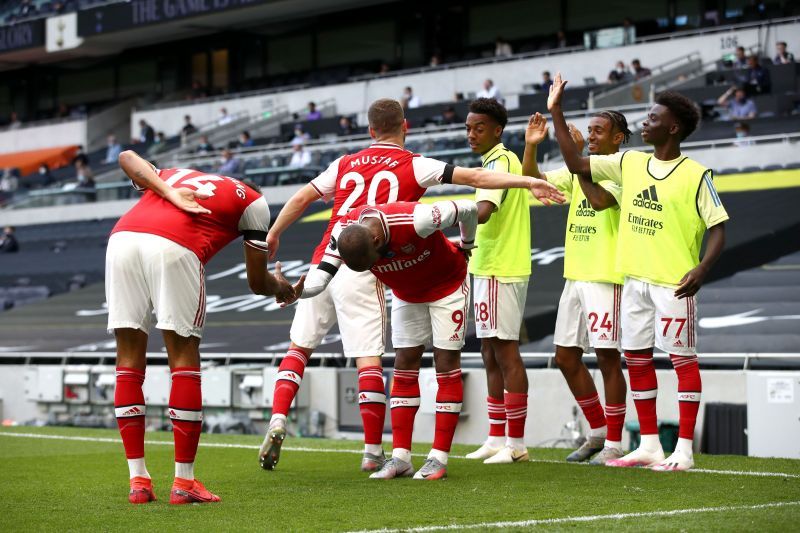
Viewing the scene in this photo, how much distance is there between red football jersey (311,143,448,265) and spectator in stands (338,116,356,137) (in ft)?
64.7

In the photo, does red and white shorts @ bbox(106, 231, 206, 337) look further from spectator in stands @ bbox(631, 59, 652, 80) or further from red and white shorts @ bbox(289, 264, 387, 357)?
spectator in stands @ bbox(631, 59, 652, 80)

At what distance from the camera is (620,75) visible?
78.2 feet

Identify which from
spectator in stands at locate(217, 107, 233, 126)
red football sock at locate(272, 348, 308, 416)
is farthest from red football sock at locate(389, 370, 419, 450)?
spectator in stands at locate(217, 107, 233, 126)

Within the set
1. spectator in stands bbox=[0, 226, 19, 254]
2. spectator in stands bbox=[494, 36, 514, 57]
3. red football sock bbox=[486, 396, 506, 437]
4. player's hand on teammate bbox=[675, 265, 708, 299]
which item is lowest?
red football sock bbox=[486, 396, 506, 437]

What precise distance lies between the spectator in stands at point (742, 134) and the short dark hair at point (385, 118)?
1269cm

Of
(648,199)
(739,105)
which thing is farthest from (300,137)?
(648,199)

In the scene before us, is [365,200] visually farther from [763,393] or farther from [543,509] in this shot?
[763,393]

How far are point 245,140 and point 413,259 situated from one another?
76.5 ft

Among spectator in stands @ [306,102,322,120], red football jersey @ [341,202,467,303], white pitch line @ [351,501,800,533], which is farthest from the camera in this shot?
spectator in stands @ [306,102,322,120]

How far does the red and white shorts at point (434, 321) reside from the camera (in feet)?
20.9

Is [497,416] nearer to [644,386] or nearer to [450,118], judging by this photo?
[644,386]

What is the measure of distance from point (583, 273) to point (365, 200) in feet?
5.21

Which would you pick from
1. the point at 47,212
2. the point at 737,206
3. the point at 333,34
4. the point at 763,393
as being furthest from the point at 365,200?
the point at 333,34

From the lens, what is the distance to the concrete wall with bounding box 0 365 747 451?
883 cm
